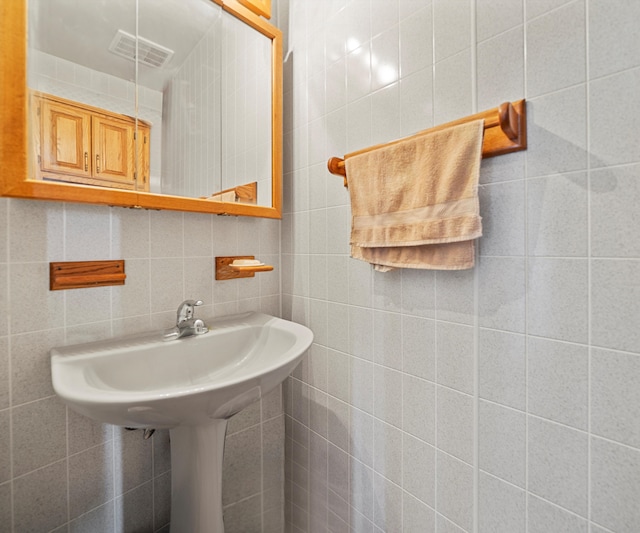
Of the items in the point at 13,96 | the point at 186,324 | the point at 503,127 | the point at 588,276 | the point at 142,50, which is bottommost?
the point at 186,324

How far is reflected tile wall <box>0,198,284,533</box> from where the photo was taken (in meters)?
0.77

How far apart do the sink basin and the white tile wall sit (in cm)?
26

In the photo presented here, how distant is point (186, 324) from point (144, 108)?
2.11ft

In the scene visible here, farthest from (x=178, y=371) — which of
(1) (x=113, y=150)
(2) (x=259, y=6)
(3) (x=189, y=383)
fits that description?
(2) (x=259, y=6)

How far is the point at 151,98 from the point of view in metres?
0.93

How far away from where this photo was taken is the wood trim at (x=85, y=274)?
0.81 meters

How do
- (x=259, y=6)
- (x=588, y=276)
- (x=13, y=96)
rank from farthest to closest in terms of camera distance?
(x=259, y=6), (x=13, y=96), (x=588, y=276)

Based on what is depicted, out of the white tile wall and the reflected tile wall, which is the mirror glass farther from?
the white tile wall

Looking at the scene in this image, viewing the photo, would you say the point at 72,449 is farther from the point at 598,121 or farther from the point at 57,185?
the point at 598,121

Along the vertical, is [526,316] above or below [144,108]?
below

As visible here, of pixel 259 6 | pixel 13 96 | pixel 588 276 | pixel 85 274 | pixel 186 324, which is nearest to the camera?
→ pixel 588 276

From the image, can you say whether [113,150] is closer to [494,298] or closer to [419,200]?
[419,200]

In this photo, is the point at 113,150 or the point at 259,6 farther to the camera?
the point at 259,6

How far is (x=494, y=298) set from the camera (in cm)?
72
